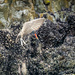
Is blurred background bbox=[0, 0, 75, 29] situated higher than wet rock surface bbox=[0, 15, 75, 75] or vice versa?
blurred background bbox=[0, 0, 75, 29]

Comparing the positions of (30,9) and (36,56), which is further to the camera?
(30,9)

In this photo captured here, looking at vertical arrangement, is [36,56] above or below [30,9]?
below

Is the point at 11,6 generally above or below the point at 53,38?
above

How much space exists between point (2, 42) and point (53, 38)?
0.88 metres

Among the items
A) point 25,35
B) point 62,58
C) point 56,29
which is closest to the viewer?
point 62,58

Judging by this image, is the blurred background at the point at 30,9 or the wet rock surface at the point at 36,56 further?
the blurred background at the point at 30,9

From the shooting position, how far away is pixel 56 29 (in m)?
2.27

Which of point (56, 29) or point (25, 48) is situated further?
point (56, 29)

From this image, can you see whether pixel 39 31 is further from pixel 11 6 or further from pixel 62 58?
pixel 11 6

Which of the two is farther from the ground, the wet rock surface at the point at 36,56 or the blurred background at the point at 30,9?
the blurred background at the point at 30,9

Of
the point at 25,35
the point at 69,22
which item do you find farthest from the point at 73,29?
the point at 25,35

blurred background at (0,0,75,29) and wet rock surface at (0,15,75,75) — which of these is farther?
blurred background at (0,0,75,29)

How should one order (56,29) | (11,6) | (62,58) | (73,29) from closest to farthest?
(62,58), (56,29), (73,29), (11,6)

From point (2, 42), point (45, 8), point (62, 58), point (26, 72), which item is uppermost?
point (45, 8)
